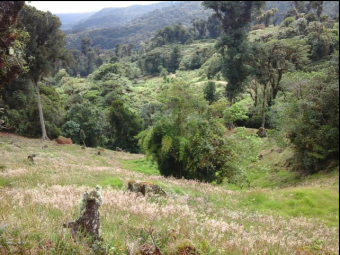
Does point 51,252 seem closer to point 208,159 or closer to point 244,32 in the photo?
point 208,159

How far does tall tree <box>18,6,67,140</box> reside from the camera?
29062mm

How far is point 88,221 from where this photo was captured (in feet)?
13.6

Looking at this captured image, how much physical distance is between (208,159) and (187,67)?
331ft

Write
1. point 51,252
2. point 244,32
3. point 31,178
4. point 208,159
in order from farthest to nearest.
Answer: point 244,32 → point 208,159 → point 31,178 → point 51,252

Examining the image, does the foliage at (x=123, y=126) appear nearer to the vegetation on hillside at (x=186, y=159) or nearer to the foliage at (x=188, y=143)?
the vegetation on hillside at (x=186, y=159)

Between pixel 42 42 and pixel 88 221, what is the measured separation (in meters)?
31.3

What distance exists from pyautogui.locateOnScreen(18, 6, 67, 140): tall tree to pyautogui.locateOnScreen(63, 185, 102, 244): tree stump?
28544 millimetres

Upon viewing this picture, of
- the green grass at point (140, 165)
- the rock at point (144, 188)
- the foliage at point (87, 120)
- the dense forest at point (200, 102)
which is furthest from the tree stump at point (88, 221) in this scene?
the foliage at point (87, 120)

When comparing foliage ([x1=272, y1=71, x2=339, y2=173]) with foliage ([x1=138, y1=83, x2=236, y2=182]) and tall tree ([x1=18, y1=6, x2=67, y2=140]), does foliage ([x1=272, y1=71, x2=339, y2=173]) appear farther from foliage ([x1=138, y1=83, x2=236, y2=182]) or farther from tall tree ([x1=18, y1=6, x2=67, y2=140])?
tall tree ([x1=18, y1=6, x2=67, y2=140])

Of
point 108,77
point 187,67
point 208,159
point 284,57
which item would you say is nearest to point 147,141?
point 208,159

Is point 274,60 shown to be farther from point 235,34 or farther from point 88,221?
point 88,221

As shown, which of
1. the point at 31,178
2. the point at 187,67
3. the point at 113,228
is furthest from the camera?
the point at 187,67

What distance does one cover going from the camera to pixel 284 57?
1636 inches

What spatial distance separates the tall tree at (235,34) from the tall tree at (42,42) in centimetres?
2687
